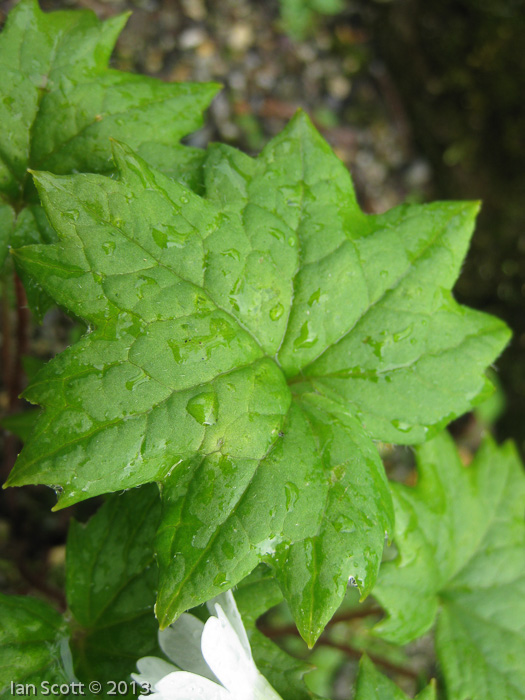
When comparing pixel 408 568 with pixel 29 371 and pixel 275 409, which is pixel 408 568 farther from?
pixel 29 371

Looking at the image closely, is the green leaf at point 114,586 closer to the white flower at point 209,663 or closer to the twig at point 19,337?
the white flower at point 209,663

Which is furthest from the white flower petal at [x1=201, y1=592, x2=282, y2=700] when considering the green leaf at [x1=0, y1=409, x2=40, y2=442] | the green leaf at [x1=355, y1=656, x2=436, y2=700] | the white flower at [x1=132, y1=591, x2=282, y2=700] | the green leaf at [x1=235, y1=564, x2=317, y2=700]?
the green leaf at [x1=0, y1=409, x2=40, y2=442]

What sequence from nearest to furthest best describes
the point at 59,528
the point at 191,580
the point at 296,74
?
the point at 191,580, the point at 59,528, the point at 296,74

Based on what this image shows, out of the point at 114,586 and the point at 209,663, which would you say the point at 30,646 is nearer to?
the point at 114,586

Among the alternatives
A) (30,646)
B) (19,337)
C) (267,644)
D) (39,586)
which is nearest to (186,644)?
(267,644)

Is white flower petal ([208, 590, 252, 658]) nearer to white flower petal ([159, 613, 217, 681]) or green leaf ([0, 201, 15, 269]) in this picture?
white flower petal ([159, 613, 217, 681])

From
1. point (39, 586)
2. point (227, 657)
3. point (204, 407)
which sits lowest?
point (39, 586)

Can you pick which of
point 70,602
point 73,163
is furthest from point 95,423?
point 73,163
